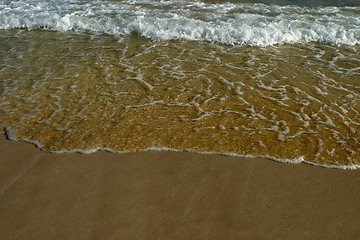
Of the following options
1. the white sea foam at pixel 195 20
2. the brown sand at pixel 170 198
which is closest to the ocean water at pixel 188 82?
the white sea foam at pixel 195 20

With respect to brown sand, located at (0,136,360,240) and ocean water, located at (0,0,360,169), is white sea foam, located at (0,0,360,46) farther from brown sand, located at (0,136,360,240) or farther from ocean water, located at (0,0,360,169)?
brown sand, located at (0,136,360,240)

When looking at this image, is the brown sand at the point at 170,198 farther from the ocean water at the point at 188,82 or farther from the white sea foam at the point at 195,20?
the white sea foam at the point at 195,20

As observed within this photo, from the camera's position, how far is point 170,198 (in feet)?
11.7

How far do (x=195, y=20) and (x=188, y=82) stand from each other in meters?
3.81

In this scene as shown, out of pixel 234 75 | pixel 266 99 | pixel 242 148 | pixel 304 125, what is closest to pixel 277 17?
pixel 234 75

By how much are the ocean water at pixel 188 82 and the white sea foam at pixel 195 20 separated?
0.04m

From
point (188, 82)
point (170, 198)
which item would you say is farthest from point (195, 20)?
point (170, 198)

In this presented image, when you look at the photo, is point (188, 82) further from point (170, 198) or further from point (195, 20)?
point (195, 20)

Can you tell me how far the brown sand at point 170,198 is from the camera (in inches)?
127

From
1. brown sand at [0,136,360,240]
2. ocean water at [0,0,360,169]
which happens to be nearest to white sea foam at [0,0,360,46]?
ocean water at [0,0,360,169]

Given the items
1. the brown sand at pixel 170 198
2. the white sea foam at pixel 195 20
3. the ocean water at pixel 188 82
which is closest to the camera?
the brown sand at pixel 170 198

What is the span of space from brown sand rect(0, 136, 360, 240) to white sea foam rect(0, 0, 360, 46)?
480 centimetres

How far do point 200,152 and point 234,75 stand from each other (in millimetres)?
2440

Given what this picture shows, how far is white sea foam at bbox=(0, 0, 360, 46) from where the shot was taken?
27.7 feet
